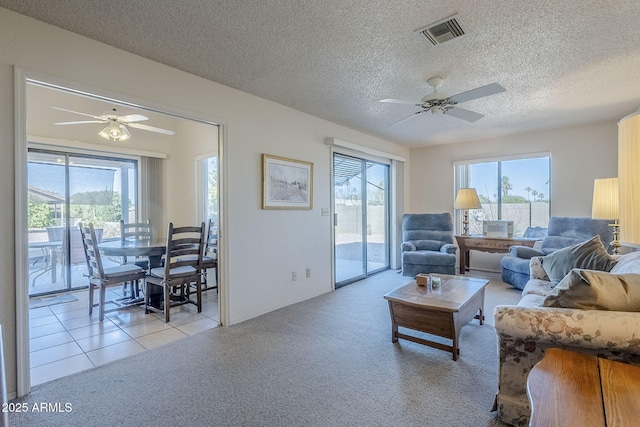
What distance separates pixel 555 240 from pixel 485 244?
36.7 inches

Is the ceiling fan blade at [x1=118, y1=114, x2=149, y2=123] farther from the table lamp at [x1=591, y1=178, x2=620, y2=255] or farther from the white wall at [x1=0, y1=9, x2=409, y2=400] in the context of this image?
the table lamp at [x1=591, y1=178, x2=620, y2=255]

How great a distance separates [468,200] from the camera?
5102 mm

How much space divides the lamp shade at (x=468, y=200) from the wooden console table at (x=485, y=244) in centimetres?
53

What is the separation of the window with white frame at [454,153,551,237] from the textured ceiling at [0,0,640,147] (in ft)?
5.09

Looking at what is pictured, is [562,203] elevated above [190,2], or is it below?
below

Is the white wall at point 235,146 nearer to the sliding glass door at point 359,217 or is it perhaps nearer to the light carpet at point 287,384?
the sliding glass door at point 359,217

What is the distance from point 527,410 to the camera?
1621 millimetres

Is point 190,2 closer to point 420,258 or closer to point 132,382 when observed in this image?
point 132,382

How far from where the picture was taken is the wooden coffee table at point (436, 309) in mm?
2381

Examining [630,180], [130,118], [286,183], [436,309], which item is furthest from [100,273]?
[630,180]

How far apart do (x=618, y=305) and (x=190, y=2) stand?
9.18ft

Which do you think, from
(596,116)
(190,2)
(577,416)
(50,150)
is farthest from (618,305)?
(50,150)

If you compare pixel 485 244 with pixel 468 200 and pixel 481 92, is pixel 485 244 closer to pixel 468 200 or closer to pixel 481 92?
pixel 468 200

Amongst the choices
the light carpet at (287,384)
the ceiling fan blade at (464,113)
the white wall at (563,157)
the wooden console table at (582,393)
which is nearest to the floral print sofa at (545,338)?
the light carpet at (287,384)
